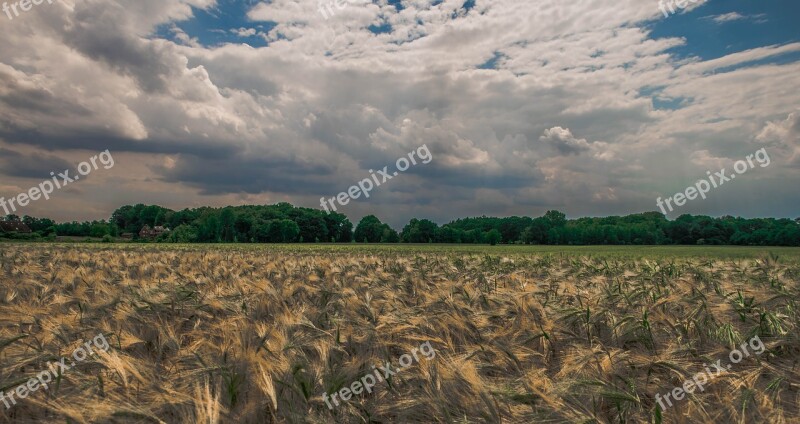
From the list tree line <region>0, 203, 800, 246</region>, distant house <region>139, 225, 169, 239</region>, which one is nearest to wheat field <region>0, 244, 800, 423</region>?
tree line <region>0, 203, 800, 246</region>

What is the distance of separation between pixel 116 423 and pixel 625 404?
284cm

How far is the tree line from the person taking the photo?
92.4 meters

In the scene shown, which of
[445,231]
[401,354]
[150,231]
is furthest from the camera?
[150,231]

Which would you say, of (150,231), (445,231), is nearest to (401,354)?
(445,231)

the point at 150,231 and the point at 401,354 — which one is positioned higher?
the point at 150,231

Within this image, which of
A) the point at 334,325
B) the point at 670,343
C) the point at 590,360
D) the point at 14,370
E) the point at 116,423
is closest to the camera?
the point at 116,423

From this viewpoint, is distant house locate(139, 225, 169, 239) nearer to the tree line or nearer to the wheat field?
the tree line

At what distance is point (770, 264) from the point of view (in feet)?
34.5

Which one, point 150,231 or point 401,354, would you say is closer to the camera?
point 401,354

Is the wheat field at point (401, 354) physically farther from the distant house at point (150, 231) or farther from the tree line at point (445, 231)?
the distant house at point (150, 231)

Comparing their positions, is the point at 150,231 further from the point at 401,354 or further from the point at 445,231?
the point at 401,354

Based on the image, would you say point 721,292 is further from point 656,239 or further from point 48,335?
point 656,239

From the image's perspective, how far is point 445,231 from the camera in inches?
3844

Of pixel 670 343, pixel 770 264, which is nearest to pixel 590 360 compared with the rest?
pixel 670 343
